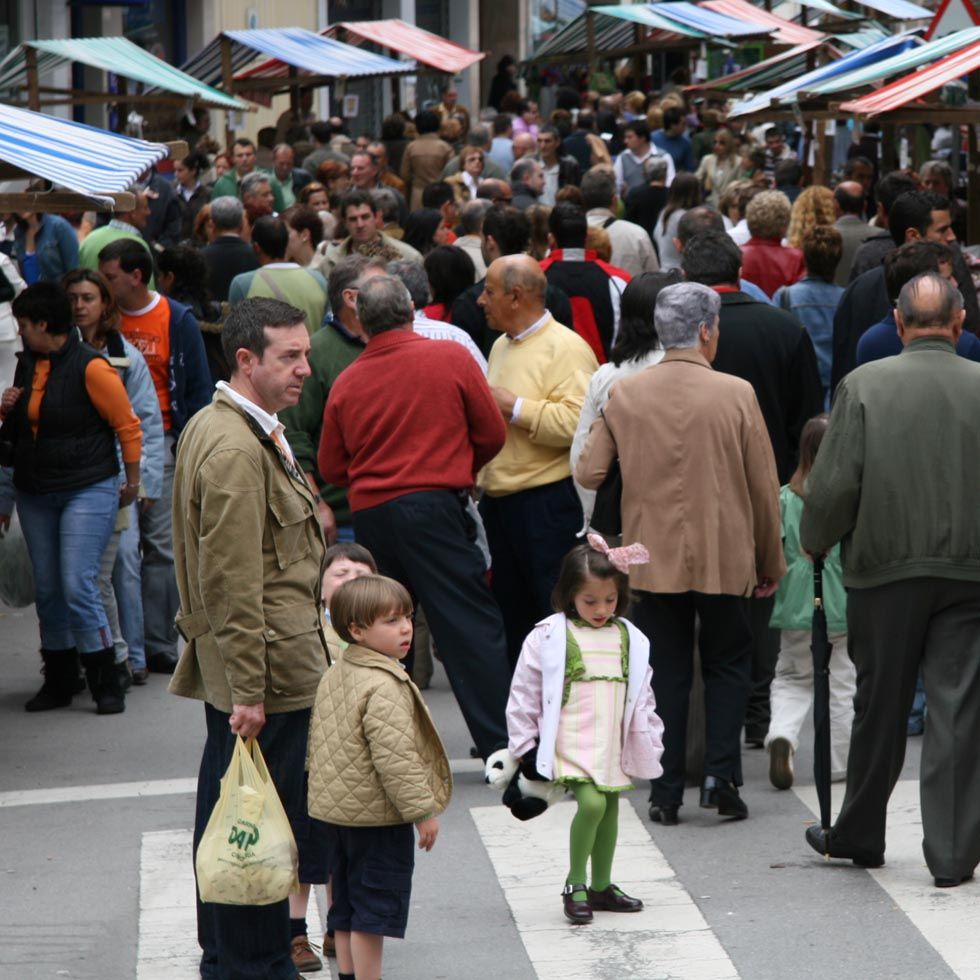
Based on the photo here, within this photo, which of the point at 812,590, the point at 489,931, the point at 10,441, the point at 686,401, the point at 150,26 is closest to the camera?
the point at 489,931

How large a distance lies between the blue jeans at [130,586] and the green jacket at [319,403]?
126cm

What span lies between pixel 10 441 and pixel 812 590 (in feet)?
11.6

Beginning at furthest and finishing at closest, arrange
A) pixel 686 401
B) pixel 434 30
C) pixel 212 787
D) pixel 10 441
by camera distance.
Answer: pixel 434 30, pixel 10 441, pixel 686 401, pixel 212 787

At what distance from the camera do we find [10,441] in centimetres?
878

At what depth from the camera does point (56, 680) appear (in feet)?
30.3

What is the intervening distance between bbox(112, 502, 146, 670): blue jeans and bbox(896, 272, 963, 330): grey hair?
4071 millimetres

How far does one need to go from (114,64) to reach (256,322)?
1393cm

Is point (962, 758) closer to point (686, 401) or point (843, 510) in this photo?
point (843, 510)

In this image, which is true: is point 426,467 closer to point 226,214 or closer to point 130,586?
point 130,586

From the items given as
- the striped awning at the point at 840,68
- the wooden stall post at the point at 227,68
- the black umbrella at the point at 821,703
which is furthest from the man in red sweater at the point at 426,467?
the wooden stall post at the point at 227,68

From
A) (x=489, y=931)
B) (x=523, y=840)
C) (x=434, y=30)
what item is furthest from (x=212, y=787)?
(x=434, y=30)

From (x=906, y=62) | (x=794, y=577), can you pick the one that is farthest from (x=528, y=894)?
(x=906, y=62)

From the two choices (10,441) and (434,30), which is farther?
(434,30)

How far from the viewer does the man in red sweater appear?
739cm
